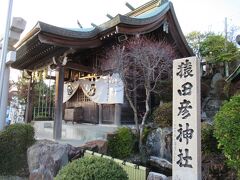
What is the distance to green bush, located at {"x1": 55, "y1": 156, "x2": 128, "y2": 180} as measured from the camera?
194 inches

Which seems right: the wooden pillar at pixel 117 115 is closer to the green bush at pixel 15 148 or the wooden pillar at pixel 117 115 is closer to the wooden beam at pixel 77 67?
the wooden beam at pixel 77 67

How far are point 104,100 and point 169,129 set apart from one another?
379 cm

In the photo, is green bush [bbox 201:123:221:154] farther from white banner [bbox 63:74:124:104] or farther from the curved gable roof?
the curved gable roof

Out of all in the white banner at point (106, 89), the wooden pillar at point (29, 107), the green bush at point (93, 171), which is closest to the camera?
the green bush at point (93, 171)

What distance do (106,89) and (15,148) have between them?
530cm

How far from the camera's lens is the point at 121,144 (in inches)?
400

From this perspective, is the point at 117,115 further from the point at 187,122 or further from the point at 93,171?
the point at 93,171

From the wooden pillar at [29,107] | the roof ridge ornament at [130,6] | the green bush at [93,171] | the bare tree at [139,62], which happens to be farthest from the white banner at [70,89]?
the green bush at [93,171]

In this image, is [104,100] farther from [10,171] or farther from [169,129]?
[10,171]

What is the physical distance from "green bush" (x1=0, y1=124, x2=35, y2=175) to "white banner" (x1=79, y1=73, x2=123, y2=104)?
4.39 metres

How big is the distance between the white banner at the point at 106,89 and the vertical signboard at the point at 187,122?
6.49 meters

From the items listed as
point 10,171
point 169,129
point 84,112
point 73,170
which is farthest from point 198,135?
point 84,112

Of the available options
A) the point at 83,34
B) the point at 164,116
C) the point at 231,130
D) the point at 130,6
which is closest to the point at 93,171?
the point at 231,130

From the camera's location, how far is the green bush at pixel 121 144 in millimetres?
10031
